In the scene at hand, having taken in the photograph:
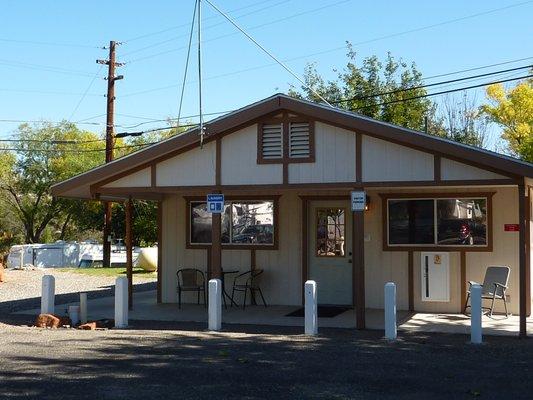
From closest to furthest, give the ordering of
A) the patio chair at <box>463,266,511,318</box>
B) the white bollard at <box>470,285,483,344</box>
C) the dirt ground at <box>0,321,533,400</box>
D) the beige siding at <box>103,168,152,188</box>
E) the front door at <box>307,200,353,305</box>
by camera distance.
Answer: the dirt ground at <box>0,321,533,400</box> < the white bollard at <box>470,285,483,344</box> < the patio chair at <box>463,266,511,318</box> < the beige siding at <box>103,168,152,188</box> < the front door at <box>307,200,353,305</box>

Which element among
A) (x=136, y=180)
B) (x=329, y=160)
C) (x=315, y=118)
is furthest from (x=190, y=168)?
(x=329, y=160)

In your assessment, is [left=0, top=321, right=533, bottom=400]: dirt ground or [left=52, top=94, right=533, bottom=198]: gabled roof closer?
[left=0, top=321, right=533, bottom=400]: dirt ground

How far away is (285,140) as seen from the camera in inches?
500

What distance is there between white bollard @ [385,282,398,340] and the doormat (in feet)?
9.13

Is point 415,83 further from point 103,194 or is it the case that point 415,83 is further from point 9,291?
point 103,194

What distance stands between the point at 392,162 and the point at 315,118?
5.00 feet

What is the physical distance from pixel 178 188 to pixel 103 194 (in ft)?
6.43

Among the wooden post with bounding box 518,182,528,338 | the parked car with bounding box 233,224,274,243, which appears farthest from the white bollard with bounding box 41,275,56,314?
the wooden post with bounding box 518,182,528,338

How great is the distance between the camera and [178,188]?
1326cm

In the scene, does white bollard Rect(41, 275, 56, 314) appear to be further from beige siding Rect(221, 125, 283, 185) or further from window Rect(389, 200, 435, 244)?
window Rect(389, 200, 435, 244)

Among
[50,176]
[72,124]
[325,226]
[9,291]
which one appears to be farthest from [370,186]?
[72,124]

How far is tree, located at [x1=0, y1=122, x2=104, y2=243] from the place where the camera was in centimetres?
4568

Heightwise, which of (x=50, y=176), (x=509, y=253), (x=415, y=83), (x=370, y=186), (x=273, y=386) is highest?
(x=415, y=83)

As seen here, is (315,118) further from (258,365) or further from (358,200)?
(258,365)
